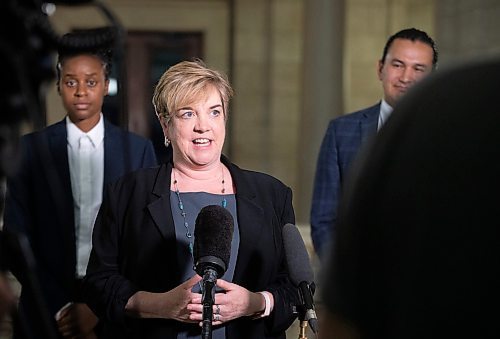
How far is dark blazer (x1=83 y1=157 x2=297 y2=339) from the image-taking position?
2977 millimetres

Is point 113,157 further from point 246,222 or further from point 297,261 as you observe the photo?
point 297,261

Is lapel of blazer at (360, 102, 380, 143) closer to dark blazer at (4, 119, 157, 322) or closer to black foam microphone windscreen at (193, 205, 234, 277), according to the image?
dark blazer at (4, 119, 157, 322)

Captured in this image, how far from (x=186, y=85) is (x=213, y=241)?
620mm

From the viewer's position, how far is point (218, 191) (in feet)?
10.2

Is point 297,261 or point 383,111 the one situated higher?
point 383,111

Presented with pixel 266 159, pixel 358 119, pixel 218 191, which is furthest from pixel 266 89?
pixel 218 191

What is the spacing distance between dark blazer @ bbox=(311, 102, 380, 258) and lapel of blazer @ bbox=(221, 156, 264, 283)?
36.8 inches

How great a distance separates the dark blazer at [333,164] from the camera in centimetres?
401

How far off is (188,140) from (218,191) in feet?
0.55

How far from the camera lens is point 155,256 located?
2.99m

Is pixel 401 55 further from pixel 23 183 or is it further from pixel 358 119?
pixel 23 183

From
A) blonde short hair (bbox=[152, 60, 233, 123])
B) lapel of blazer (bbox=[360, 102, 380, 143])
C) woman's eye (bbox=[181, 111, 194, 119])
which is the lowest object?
lapel of blazer (bbox=[360, 102, 380, 143])

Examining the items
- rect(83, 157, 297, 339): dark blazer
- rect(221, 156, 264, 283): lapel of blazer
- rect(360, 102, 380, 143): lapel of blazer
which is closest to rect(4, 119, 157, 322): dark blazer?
rect(83, 157, 297, 339): dark blazer

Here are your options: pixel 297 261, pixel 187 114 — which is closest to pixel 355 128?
pixel 187 114
